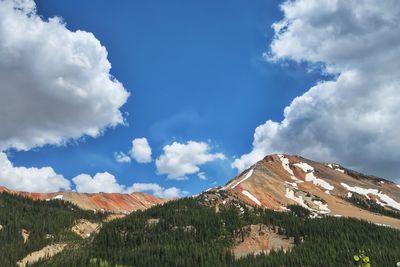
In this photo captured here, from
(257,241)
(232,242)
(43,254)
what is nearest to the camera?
(257,241)

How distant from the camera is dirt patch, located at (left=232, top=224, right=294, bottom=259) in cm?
16688

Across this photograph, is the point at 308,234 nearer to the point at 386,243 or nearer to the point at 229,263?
the point at 386,243

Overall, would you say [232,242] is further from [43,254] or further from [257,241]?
A: [43,254]

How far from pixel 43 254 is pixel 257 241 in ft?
266

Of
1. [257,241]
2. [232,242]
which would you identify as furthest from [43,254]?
[257,241]

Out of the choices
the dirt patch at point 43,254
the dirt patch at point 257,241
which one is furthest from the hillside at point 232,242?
the dirt patch at point 43,254

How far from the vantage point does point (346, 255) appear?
14800 centimetres

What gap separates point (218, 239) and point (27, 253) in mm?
72485

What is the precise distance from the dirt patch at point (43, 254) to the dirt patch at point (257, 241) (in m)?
67.5

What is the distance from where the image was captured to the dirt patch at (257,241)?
167 m

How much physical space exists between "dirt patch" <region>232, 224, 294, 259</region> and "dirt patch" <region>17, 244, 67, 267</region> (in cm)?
6752

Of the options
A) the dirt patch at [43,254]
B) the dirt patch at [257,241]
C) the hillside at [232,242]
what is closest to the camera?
the hillside at [232,242]

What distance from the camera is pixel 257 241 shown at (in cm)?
17488

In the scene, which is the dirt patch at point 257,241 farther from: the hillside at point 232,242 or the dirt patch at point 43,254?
the dirt patch at point 43,254
